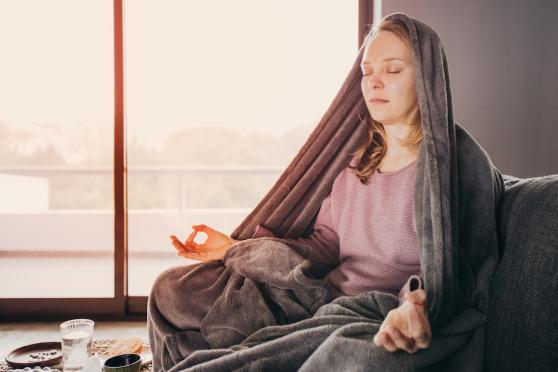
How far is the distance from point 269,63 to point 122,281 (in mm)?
3218

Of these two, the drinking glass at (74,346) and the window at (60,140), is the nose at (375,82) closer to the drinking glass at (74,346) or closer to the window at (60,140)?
the drinking glass at (74,346)

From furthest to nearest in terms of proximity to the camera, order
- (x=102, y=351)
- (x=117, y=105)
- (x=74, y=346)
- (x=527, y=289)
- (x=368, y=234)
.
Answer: (x=117, y=105) → (x=102, y=351) → (x=74, y=346) → (x=368, y=234) → (x=527, y=289)

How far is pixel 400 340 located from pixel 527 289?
11.4 inches

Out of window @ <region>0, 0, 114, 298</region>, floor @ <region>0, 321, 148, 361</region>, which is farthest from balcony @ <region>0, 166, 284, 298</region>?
floor @ <region>0, 321, 148, 361</region>

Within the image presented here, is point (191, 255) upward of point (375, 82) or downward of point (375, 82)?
downward

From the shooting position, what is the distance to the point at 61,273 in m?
2.95

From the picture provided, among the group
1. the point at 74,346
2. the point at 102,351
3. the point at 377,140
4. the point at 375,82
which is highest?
the point at 375,82

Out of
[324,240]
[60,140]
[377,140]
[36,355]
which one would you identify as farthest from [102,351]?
[60,140]

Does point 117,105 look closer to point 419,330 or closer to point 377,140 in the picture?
point 377,140

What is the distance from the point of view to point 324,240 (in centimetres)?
115

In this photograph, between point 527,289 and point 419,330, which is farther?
point 527,289

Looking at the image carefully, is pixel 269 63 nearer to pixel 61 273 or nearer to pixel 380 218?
pixel 61 273

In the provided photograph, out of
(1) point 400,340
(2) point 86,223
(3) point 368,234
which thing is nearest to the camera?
(1) point 400,340

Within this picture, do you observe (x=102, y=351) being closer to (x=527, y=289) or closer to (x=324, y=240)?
(x=324, y=240)
